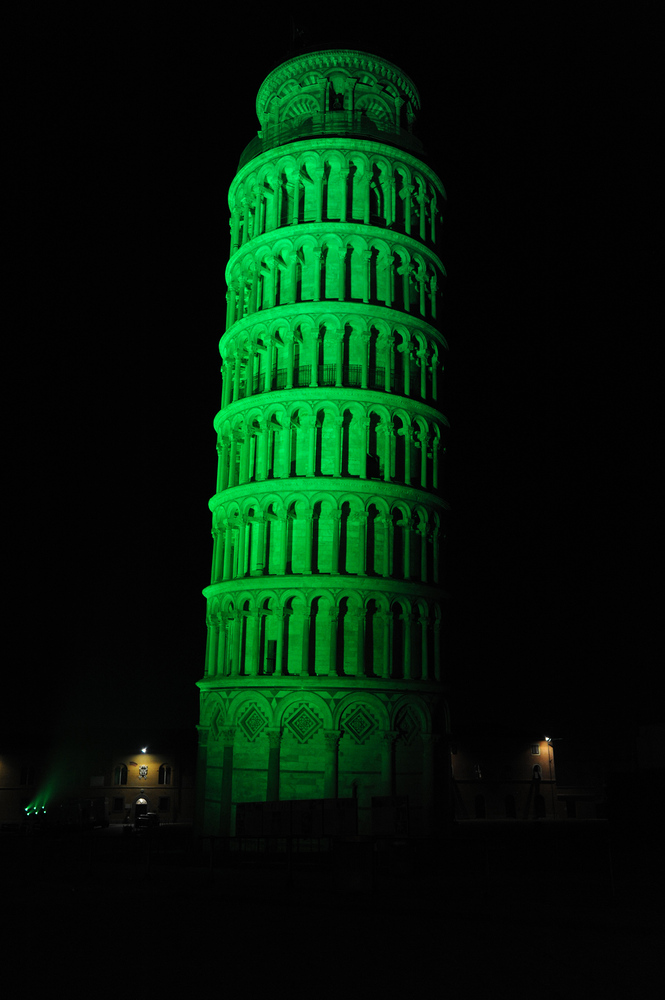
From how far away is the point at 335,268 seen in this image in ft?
133

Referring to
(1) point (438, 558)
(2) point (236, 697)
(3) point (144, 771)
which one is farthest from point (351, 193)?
(3) point (144, 771)

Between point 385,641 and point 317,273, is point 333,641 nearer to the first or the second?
point 385,641

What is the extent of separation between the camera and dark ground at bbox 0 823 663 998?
45.4 feet

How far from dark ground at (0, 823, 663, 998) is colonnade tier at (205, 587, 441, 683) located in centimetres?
989

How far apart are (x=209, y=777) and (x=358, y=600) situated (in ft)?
33.1

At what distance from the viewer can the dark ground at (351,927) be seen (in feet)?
45.4

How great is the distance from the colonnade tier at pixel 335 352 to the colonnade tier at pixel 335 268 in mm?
846

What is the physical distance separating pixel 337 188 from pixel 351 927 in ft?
110

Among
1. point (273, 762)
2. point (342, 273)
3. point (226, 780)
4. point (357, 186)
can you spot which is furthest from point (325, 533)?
point (357, 186)

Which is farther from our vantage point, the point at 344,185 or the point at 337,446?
the point at 344,185

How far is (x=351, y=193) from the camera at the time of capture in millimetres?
41531

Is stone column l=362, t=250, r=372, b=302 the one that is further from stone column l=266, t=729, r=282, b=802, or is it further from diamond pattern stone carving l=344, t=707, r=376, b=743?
stone column l=266, t=729, r=282, b=802

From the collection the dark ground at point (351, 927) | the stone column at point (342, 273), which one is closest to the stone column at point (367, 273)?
the stone column at point (342, 273)

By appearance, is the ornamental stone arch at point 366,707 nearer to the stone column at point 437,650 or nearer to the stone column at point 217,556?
the stone column at point 437,650
